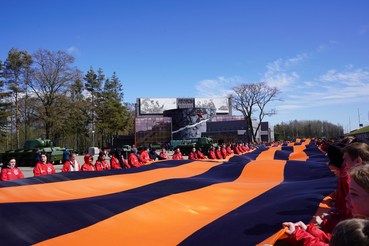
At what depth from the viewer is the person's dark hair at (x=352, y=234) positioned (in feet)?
2.98

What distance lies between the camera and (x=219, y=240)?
241 centimetres

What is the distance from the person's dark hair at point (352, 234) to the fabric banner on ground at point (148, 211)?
1347mm

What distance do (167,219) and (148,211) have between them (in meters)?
0.32

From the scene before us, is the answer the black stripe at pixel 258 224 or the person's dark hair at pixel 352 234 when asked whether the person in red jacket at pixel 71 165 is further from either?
the person's dark hair at pixel 352 234

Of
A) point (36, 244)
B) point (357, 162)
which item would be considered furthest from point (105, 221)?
point (357, 162)

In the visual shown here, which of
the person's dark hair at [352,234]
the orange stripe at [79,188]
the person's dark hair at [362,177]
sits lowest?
the orange stripe at [79,188]

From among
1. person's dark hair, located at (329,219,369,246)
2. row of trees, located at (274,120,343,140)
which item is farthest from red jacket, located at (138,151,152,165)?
row of trees, located at (274,120,343,140)

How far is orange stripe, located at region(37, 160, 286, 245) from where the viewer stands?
2977 mm

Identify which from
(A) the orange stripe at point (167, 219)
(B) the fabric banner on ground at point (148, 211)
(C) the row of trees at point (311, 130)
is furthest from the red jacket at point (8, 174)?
(C) the row of trees at point (311, 130)

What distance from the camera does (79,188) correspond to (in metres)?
5.00

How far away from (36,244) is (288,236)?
256cm

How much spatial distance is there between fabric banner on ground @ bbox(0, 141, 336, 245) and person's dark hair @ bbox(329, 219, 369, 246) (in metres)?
1.35

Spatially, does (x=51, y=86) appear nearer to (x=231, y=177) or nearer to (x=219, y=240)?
(x=231, y=177)

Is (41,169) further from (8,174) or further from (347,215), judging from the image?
(347,215)
